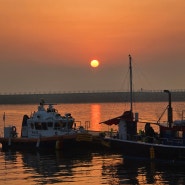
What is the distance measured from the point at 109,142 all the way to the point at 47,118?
28.8 ft

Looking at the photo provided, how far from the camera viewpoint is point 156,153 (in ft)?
171

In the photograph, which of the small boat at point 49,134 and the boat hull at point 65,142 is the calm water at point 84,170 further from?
the small boat at point 49,134

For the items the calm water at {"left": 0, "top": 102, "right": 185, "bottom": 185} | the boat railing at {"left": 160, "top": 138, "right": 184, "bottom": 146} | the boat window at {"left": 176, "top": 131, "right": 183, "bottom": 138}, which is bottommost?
the calm water at {"left": 0, "top": 102, "right": 185, "bottom": 185}

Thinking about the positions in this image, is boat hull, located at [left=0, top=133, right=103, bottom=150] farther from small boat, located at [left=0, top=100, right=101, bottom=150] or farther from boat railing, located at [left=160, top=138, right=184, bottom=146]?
boat railing, located at [left=160, top=138, right=184, bottom=146]

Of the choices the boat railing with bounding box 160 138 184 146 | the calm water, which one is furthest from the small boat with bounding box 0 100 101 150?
the boat railing with bounding box 160 138 184 146

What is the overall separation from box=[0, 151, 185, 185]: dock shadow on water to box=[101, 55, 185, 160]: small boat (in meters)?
0.70

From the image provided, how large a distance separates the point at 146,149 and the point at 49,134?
13655mm

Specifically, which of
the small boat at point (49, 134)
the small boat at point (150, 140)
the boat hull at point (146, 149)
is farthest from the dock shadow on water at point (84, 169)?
the small boat at point (49, 134)

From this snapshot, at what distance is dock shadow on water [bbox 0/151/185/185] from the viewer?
44.0 meters

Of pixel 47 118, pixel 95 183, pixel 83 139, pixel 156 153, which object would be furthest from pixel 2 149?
pixel 95 183

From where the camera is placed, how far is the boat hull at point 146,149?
50.7 metres

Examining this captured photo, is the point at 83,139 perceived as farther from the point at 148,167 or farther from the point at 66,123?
the point at 148,167

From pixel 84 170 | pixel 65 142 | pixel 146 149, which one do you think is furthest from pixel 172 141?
pixel 65 142

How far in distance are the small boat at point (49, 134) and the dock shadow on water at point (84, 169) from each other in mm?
1164
